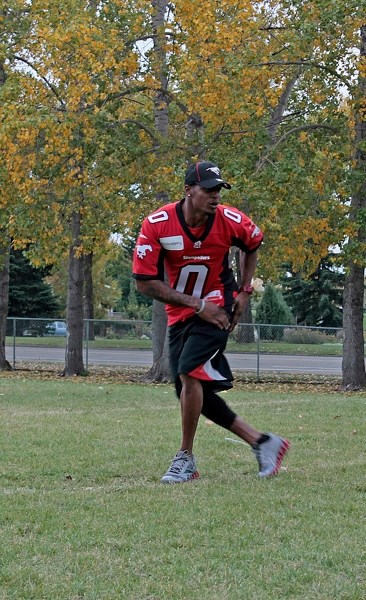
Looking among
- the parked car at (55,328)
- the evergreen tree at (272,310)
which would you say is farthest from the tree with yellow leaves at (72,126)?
the evergreen tree at (272,310)

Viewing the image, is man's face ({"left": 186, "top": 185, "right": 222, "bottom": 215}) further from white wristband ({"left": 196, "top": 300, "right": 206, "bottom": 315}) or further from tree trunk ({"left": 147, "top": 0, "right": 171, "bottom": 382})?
tree trunk ({"left": 147, "top": 0, "right": 171, "bottom": 382})

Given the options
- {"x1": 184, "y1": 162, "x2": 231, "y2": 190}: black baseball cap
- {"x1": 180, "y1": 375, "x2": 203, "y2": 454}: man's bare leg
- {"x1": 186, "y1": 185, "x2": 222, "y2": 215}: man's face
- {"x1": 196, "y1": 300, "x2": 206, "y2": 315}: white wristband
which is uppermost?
{"x1": 184, "y1": 162, "x2": 231, "y2": 190}: black baseball cap

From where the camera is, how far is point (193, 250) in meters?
6.31

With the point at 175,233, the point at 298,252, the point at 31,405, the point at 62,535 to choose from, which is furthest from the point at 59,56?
the point at 62,535

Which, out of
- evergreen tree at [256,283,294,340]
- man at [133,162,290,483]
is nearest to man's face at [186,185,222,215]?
man at [133,162,290,483]

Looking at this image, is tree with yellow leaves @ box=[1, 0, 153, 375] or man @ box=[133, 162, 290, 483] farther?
tree with yellow leaves @ box=[1, 0, 153, 375]

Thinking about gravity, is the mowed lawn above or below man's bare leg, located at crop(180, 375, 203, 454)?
below

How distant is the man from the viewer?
20.5 ft

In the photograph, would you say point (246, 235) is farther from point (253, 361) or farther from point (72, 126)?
point (253, 361)

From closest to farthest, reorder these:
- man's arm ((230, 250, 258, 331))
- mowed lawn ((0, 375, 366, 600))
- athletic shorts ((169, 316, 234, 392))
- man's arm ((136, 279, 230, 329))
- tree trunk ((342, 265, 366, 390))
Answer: mowed lawn ((0, 375, 366, 600)) → man's arm ((136, 279, 230, 329)) → athletic shorts ((169, 316, 234, 392)) → man's arm ((230, 250, 258, 331)) → tree trunk ((342, 265, 366, 390))

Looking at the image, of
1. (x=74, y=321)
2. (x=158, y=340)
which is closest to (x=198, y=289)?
(x=158, y=340)

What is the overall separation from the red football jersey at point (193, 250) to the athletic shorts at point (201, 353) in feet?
0.37

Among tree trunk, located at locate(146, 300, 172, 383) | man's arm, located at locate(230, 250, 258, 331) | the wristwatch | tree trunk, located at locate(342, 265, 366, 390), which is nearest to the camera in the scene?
man's arm, located at locate(230, 250, 258, 331)

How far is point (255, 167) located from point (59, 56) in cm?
418
